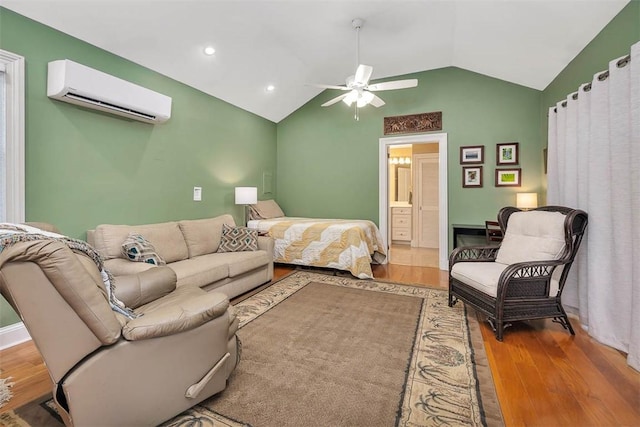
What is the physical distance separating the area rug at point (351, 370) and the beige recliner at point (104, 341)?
23cm

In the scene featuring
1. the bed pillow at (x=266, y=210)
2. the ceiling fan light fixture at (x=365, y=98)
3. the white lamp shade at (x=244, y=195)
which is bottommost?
the bed pillow at (x=266, y=210)

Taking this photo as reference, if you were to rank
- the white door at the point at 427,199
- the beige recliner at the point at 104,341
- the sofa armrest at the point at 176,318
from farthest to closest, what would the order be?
the white door at the point at 427,199, the sofa armrest at the point at 176,318, the beige recliner at the point at 104,341

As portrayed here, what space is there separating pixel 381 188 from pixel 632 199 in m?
3.33

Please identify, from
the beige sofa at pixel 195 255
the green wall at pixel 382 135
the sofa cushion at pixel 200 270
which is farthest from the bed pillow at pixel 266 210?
the sofa cushion at pixel 200 270

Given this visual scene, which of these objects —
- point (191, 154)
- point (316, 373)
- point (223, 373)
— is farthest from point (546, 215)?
point (191, 154)

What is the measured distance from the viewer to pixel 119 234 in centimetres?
273

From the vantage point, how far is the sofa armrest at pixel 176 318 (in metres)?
1.24

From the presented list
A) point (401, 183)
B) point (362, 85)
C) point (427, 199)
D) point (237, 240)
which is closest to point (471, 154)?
point (427, 199)

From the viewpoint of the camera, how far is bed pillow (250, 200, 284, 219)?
5006 mm

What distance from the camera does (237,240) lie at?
12.1ft

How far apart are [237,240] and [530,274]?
3078mm

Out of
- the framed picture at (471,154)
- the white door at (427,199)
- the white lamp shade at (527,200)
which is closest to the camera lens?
the white lamp shade at (527,200)

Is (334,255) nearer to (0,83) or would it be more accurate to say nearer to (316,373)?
(316,373)

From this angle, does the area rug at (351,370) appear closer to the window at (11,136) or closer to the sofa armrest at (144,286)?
the sofa armrest at (144,286)
